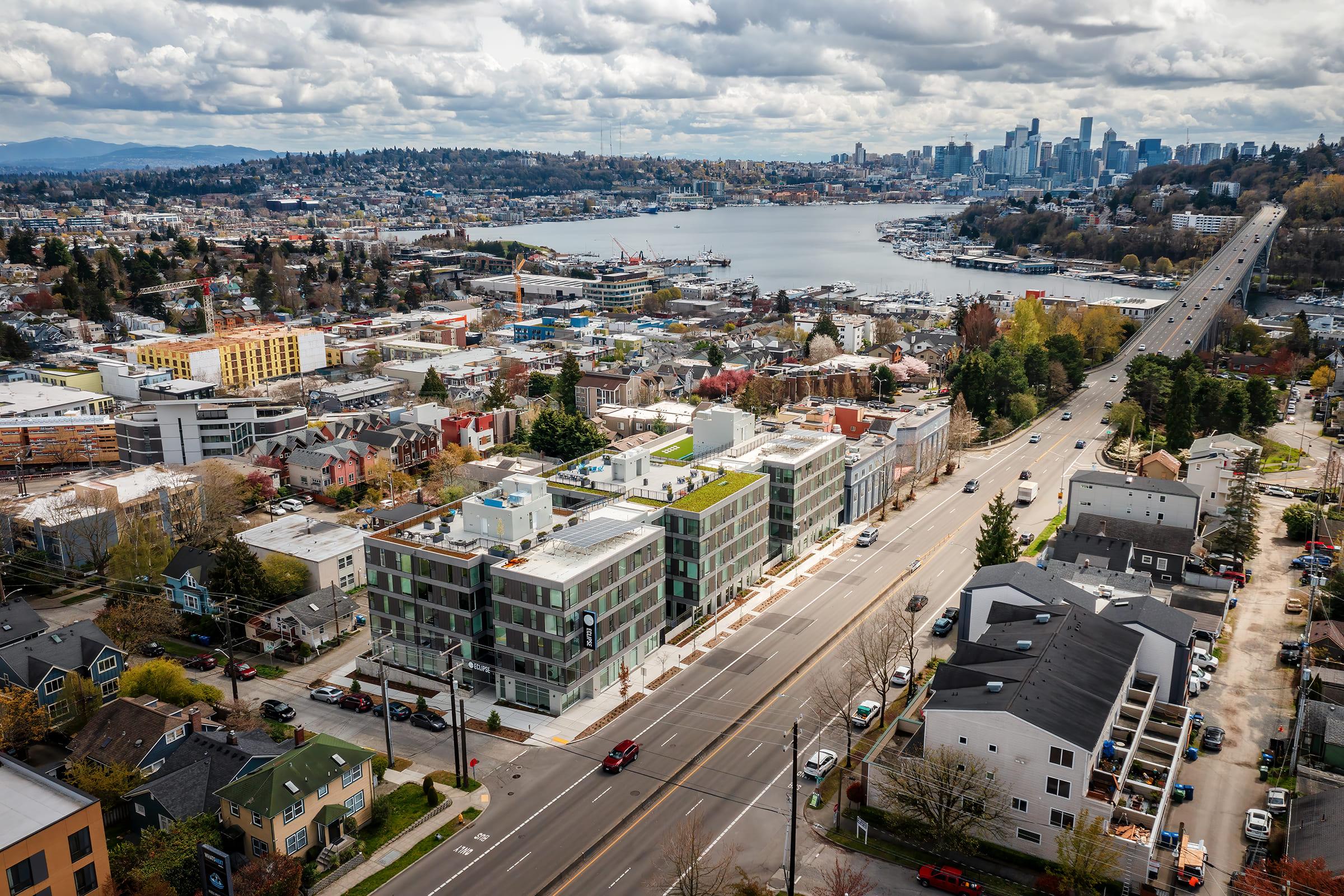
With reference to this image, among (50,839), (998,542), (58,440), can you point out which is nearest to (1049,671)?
(998,542)

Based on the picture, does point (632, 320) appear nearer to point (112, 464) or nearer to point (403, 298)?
point (403, 298)

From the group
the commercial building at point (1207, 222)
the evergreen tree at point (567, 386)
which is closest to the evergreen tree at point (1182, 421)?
the evergreen tree at point (567, 386)

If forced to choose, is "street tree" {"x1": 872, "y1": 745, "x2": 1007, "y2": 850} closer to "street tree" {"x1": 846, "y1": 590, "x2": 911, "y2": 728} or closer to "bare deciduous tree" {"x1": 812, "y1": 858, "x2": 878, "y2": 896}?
"bare deciduous tree" {"x1": 812, "y1": 858, "x2": 878, "y2": 896}

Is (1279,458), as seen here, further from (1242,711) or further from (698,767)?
(698,767)

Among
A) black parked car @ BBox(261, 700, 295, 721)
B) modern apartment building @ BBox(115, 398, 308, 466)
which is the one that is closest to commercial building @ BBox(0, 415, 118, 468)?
modern apartment building @ BBox(115, 398, 308, 466)

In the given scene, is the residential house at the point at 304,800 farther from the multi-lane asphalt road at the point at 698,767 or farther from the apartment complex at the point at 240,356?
the apartment complex at the point at 240,356

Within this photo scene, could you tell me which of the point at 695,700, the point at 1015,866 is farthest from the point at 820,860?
the point at 695,700
